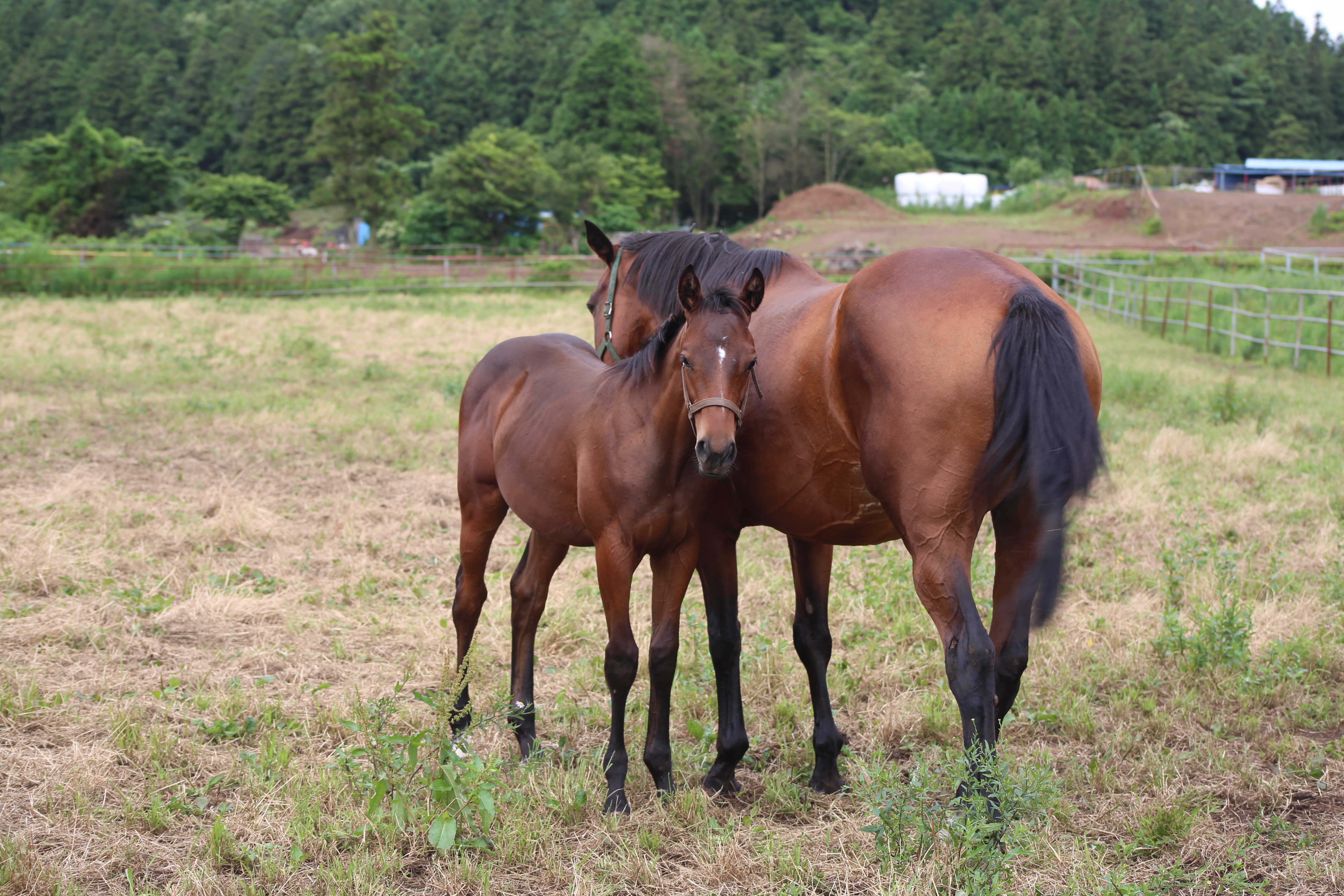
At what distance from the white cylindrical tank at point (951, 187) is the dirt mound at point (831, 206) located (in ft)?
24.2

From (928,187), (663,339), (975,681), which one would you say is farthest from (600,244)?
(928,187)

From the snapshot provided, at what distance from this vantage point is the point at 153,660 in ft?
14.3

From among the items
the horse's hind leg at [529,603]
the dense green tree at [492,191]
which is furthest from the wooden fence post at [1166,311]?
the dense green tree at [492,191]

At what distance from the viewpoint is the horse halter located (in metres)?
2.91

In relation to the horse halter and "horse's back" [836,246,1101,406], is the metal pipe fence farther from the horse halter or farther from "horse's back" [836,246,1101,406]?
the horse halter

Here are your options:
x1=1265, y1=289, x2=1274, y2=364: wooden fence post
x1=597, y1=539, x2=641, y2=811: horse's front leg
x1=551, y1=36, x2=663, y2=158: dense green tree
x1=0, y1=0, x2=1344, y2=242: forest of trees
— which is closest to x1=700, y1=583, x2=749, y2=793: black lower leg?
x1=597, y1=539, x2=641, y2=811: horse's front leg

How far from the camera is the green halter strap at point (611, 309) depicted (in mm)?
4434

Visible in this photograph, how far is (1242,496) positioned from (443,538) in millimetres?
5553

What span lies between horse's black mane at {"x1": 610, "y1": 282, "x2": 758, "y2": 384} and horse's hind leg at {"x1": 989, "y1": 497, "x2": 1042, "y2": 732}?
3.54 ft

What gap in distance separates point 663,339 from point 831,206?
158 ft

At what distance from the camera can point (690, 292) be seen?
122 inches

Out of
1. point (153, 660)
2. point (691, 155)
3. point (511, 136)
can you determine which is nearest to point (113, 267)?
point (153, 660)

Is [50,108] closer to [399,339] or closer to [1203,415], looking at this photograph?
[399,339]

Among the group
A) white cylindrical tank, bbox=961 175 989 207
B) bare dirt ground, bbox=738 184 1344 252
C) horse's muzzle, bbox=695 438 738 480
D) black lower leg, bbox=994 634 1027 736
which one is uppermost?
white cylindrical tank, bbox=961 175 989 207
